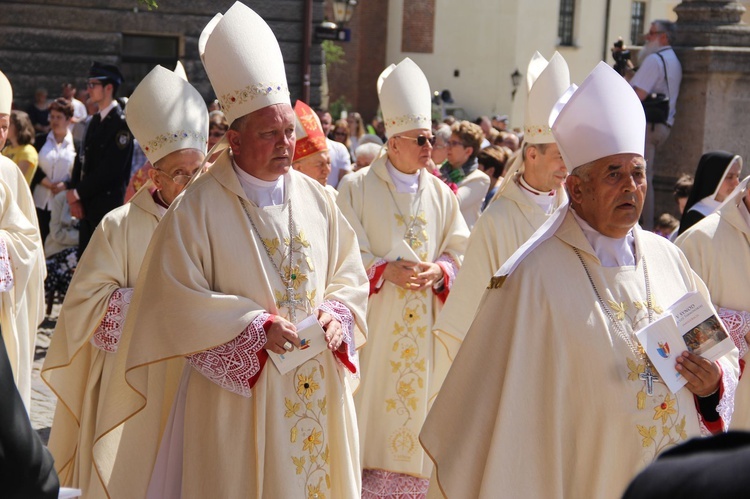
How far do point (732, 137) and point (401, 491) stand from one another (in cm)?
572

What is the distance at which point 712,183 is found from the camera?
730 cm

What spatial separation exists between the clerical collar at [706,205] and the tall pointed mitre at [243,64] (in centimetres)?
306

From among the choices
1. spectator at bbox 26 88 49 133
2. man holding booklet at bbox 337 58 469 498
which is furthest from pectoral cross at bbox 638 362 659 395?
spectator at bbox 26 88 49 133

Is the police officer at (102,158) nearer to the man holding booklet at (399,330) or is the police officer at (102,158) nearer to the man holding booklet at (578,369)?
the man holding booklet at (399,330)

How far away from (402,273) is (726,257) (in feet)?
6.34

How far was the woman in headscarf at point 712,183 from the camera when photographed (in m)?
7.24

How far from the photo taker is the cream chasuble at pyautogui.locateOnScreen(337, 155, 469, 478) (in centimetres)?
739

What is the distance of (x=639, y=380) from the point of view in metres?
4.02

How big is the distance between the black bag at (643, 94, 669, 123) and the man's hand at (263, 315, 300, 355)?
24.0 feet

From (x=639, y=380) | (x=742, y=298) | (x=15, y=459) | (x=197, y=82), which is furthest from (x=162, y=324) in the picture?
(x=197, y=82)

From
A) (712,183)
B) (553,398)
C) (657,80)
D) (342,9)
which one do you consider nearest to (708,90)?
(657,80)

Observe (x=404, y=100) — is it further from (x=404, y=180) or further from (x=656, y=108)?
(x=656, y=108)

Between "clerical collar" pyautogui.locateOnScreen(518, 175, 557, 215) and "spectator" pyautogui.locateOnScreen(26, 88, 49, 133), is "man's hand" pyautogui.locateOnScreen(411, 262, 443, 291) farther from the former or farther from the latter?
"spectator" pyautogui.locateOnScreen(26, 88, 49, 133)

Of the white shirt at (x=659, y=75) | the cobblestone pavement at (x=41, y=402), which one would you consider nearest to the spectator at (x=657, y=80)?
the white shirt at (x=659, y=75)
